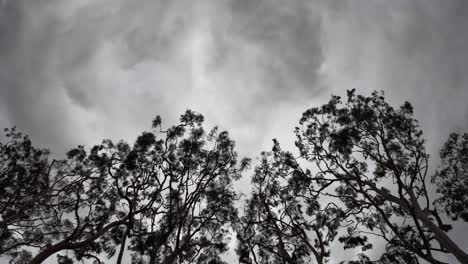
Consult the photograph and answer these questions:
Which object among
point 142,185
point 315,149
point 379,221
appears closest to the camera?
point 142,185

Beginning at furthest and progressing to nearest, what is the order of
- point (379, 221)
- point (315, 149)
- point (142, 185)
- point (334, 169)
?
point (315, 149) < point (334, 169) < point (379, 221) < point (142, 185)

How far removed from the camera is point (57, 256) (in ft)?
44.9

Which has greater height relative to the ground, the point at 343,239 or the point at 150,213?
the point at 150,213

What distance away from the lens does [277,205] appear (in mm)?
16438

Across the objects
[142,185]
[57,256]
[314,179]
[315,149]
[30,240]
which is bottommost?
[57,256]

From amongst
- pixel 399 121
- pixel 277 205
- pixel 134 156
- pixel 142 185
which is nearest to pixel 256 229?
pixel 277 205

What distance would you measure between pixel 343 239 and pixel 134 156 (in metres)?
12.1

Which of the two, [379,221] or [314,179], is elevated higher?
[314,179]

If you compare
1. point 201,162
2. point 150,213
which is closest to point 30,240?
point 150,213

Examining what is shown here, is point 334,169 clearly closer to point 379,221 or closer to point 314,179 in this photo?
point 314,179

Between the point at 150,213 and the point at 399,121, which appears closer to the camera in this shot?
the point at 150,213

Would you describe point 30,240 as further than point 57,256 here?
Yes

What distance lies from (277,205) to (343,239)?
410 cm

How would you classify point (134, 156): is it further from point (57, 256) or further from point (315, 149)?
point (315, 149)
